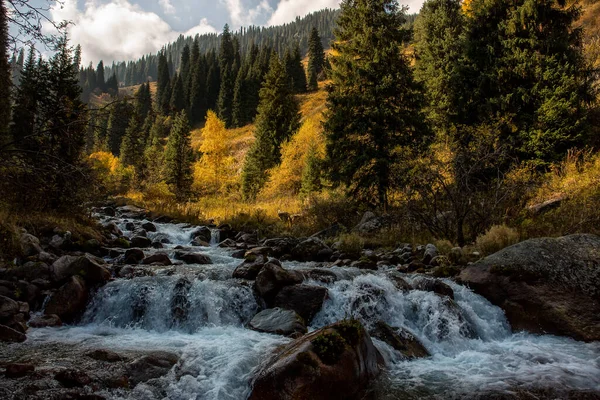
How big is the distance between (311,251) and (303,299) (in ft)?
16.8

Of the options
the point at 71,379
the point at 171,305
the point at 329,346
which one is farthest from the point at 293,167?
the point at 71,379

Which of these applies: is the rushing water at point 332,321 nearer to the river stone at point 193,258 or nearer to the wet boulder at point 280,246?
the river stone at point 193,258

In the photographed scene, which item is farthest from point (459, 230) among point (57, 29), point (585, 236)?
point (57, 29)

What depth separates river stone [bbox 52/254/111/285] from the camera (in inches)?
318

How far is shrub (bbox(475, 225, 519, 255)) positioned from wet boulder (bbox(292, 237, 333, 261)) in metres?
4.81

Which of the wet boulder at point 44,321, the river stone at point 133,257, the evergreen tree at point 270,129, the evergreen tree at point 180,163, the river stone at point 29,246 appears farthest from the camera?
the evergreen tree at point 180,163

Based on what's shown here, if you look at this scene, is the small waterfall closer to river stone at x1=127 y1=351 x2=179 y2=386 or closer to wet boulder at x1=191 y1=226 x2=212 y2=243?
river stone at x1=127 y1=351 x2=179 y2=386

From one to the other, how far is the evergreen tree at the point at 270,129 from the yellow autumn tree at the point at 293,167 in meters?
3.36

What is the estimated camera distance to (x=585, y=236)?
8.41 meters

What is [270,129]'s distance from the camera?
122 feet

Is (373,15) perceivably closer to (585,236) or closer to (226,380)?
(585,236)

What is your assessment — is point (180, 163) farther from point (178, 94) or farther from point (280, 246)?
point (178, 94)

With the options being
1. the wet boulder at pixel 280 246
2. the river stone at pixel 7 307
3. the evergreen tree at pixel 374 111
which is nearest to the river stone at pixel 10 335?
the river stone at pixel 7 307

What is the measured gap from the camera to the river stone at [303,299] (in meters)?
7.40
